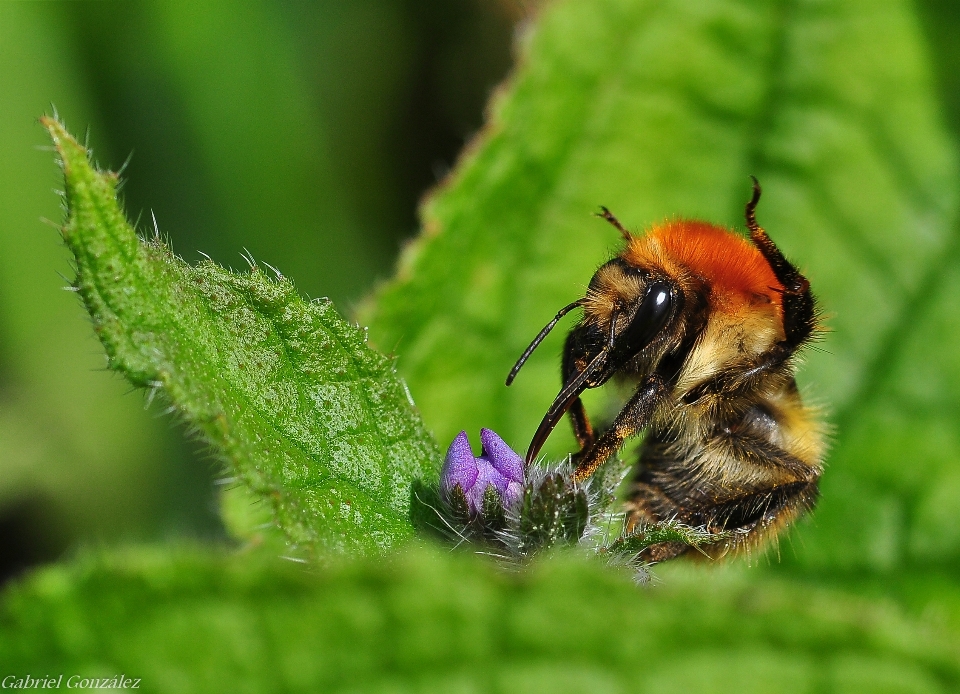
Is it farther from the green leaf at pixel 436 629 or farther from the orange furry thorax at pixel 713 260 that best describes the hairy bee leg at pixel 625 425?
the green leaf at pixel 436 629

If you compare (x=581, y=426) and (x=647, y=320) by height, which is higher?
(x=647, y=320)

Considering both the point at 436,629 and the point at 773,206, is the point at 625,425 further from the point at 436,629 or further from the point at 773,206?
the point at 773,206

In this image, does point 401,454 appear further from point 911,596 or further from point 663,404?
point 911,596

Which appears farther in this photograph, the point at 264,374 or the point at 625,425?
the point at 625,425

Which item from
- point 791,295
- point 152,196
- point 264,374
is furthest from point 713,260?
point 152,196

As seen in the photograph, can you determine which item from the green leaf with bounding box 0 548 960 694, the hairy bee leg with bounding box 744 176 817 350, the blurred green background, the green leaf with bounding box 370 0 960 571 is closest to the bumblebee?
the hairy bee leg with bounding box 744 176 817 350
